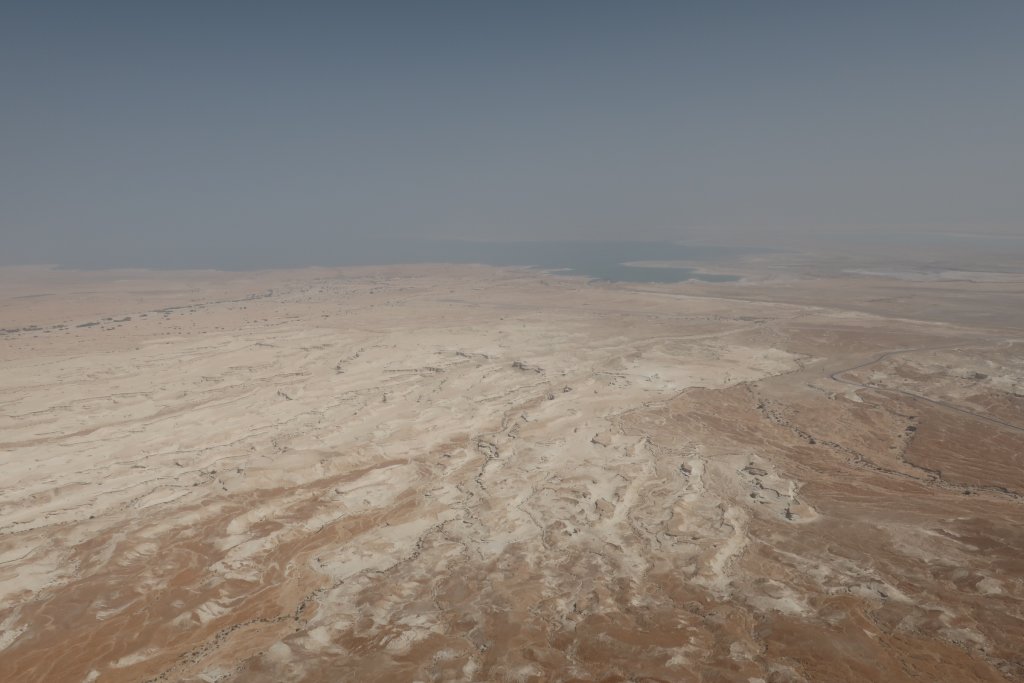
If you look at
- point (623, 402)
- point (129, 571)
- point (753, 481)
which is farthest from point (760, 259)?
point (129, 571)

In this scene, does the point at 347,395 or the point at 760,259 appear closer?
the point at 347,395

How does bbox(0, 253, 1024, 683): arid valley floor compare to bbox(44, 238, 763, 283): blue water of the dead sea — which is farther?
bbox(44, 238, 763, 283): blue water of the dead sea

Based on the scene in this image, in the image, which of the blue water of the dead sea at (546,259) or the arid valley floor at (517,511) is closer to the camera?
the arid valley floor at (517,511)

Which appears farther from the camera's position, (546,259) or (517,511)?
(546,259)

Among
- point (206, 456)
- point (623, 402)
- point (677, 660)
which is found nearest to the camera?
point (677, 660)

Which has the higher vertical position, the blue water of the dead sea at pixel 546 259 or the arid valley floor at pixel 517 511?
the blue water of the dead sea at pixel 546 259

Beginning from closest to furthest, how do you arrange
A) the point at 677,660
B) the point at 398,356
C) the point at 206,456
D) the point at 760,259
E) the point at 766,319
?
1. the point at 677,660
2. the point at 206,456
3. the point at 398,356
4. the point at 766,319
5. the point at 760,259

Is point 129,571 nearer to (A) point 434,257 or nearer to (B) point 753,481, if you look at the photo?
(B) point 753,481

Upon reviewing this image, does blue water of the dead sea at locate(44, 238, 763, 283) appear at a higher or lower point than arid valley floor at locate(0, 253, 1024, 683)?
higher
